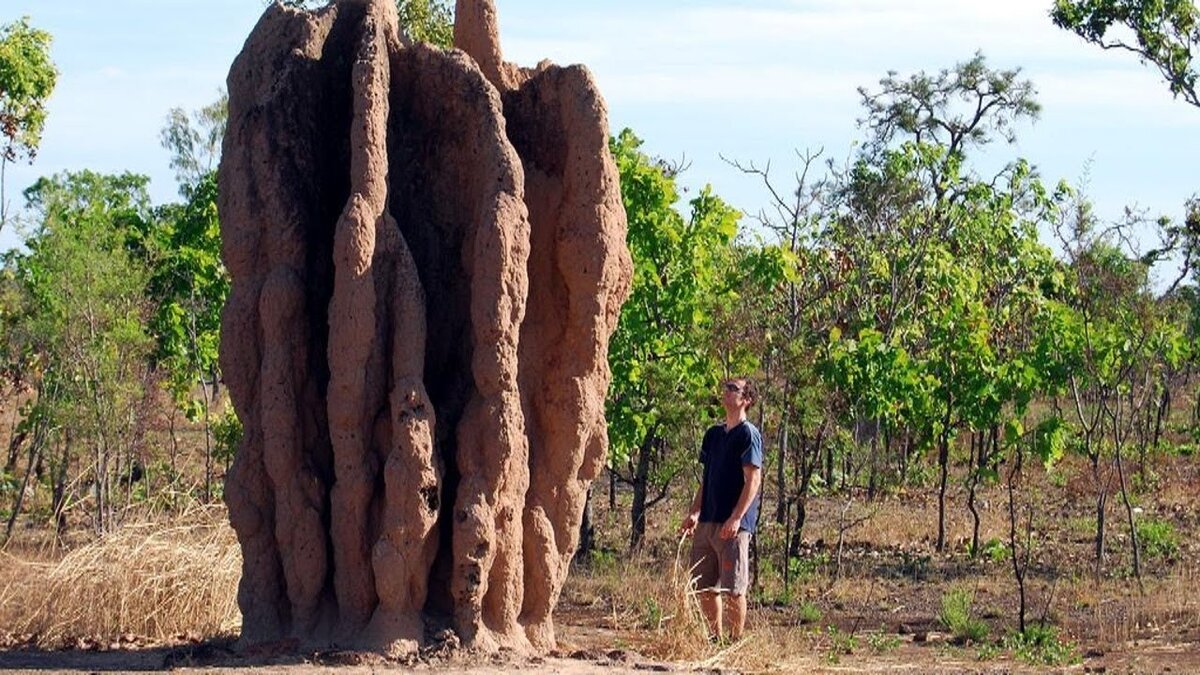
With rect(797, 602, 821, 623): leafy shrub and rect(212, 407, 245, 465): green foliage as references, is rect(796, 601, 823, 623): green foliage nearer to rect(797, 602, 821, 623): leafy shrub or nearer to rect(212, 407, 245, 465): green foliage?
rect(797, 602, 821, 623): leafy shrub

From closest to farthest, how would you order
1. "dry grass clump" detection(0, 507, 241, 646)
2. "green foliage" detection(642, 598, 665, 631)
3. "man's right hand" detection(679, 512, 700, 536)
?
"dry grass clump" detection(0, 507, 241, 646)
"man's right hand" detection(679, 512, 700, 536)
"green foliage" detection(642, 598, 665, 631)

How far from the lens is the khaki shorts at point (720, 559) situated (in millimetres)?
11703

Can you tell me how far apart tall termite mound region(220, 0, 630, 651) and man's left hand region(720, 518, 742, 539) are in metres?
1.03

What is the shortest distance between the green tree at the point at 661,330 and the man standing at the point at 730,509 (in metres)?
5.83

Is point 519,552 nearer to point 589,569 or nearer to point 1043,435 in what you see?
point 589,569

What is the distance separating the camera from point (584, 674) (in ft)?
32.9

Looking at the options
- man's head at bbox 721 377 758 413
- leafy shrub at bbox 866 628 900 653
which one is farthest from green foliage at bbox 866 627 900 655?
man's head at bbox 721 377 758 413

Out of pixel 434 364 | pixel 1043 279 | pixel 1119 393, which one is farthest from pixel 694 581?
pixel 1043 279

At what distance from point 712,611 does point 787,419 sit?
19.4 feet

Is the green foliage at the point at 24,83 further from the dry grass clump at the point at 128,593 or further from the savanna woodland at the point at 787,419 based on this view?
the dry grass clump at the point at 128,593

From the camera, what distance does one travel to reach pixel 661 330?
728 inches

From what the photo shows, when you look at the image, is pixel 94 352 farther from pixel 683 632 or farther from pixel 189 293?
pixel 683 632

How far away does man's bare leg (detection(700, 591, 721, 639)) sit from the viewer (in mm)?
11570

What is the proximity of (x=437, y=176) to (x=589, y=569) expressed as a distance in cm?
748
